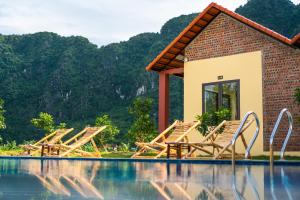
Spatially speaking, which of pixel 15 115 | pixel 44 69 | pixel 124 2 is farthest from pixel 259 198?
pixel 44 69

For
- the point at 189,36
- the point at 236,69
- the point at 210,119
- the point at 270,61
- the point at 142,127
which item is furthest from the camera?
the point at 142,127

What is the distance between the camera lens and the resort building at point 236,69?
12.8 meters

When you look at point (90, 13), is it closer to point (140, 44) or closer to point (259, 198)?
point (140, 44)

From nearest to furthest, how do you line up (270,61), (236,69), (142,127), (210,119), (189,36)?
(210,119) < (270,61) < (236,69) < (189,36) < (142,127)

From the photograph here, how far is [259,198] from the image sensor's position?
3.09m

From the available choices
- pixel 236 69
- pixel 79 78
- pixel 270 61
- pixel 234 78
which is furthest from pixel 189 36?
pixel 79 78

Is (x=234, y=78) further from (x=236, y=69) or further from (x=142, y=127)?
(x=142, y=127)

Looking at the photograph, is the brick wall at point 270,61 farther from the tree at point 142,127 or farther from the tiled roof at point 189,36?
the tree at point 142,127

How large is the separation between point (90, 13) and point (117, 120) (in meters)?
15.7

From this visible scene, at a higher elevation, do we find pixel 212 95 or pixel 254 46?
pixel 254 46

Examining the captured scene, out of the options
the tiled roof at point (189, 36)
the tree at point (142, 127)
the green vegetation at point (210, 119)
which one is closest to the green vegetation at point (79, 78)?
A: the tree at point (142, 127)

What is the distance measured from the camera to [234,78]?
14.0 m

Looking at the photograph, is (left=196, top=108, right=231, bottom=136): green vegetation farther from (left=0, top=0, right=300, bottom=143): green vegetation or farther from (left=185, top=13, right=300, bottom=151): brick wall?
(left=0, top=0, right=300, bottom=143): green vegetation

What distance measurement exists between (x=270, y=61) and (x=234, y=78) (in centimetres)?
136
